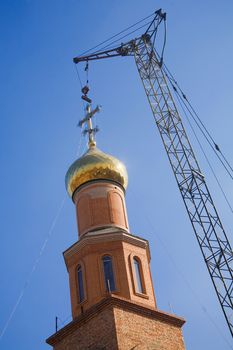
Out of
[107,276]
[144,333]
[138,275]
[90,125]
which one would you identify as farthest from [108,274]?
[90,125]

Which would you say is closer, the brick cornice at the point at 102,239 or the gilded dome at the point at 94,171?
the brick cornice at the point at 102,239

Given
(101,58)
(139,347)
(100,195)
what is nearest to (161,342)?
(139,347)

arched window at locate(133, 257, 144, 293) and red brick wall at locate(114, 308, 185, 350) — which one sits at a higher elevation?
arched window at locate(133, 257, 144, 293)

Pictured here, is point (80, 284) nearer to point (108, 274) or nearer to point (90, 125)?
point (108, 274)

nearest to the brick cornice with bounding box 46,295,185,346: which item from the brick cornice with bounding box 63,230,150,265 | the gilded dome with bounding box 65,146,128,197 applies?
the brick cornice with bounding box 63,230,150,265

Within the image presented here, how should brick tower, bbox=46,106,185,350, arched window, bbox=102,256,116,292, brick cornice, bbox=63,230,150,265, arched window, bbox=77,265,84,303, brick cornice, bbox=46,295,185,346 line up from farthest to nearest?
1. brick cornice, bbox=63,230,150,265
2. arched window, bbox=77,265,84,303
3. arched window, bbox=102,256,116,292
4. brick cornice, bbox=46,295,185,346
5. brick tower, bbox=46,106,185,350

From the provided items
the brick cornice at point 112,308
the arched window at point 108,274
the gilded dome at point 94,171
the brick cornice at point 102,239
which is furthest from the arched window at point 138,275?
the gilded dome at point 94,171

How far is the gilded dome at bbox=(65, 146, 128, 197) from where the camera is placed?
20.5m

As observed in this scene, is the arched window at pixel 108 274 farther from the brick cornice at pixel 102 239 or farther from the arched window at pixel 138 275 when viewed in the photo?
the arched window at pixel 138 275

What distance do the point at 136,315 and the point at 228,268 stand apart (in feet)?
→ 22.9

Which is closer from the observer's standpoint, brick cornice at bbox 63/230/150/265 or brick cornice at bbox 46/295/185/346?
brick cornice at bbox 46/295/185/346

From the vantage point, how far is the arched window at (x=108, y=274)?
17.2 m

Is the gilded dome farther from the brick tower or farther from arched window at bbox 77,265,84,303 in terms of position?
arched window at bbox 77,265,84,303

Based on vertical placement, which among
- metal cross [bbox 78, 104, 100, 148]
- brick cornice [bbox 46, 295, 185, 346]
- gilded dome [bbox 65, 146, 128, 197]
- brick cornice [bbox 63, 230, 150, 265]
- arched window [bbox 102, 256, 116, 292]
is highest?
metal cross [bbox 78, 104, 100, 148]
